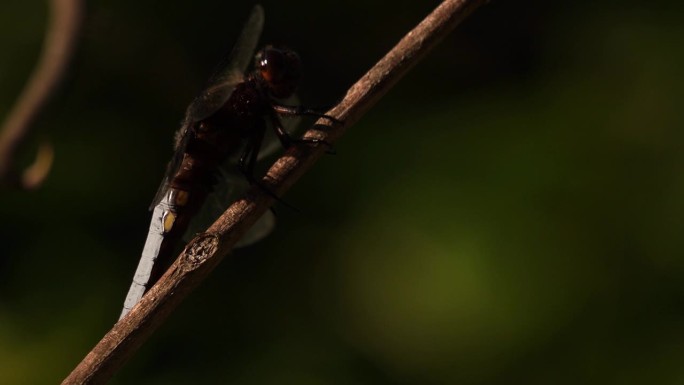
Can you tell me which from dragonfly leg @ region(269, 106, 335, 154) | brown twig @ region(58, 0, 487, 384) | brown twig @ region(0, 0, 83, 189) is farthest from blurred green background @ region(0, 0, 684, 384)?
brown twig @ region(58, 0, 487, 384)

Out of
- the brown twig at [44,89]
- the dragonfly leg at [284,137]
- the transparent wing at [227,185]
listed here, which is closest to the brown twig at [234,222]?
the dragonfly leg at [284,137]

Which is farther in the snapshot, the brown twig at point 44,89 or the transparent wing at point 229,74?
the brown twig at point 44,89

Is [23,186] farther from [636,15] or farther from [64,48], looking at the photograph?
[636,15]

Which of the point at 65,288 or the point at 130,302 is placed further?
the point at 65,288

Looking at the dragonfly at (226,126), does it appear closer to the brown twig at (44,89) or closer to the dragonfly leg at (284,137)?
the dragonfly leg at (284,137)

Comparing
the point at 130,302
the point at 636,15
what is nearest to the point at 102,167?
the point at 130,302

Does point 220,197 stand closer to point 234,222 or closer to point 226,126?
point 226,126
